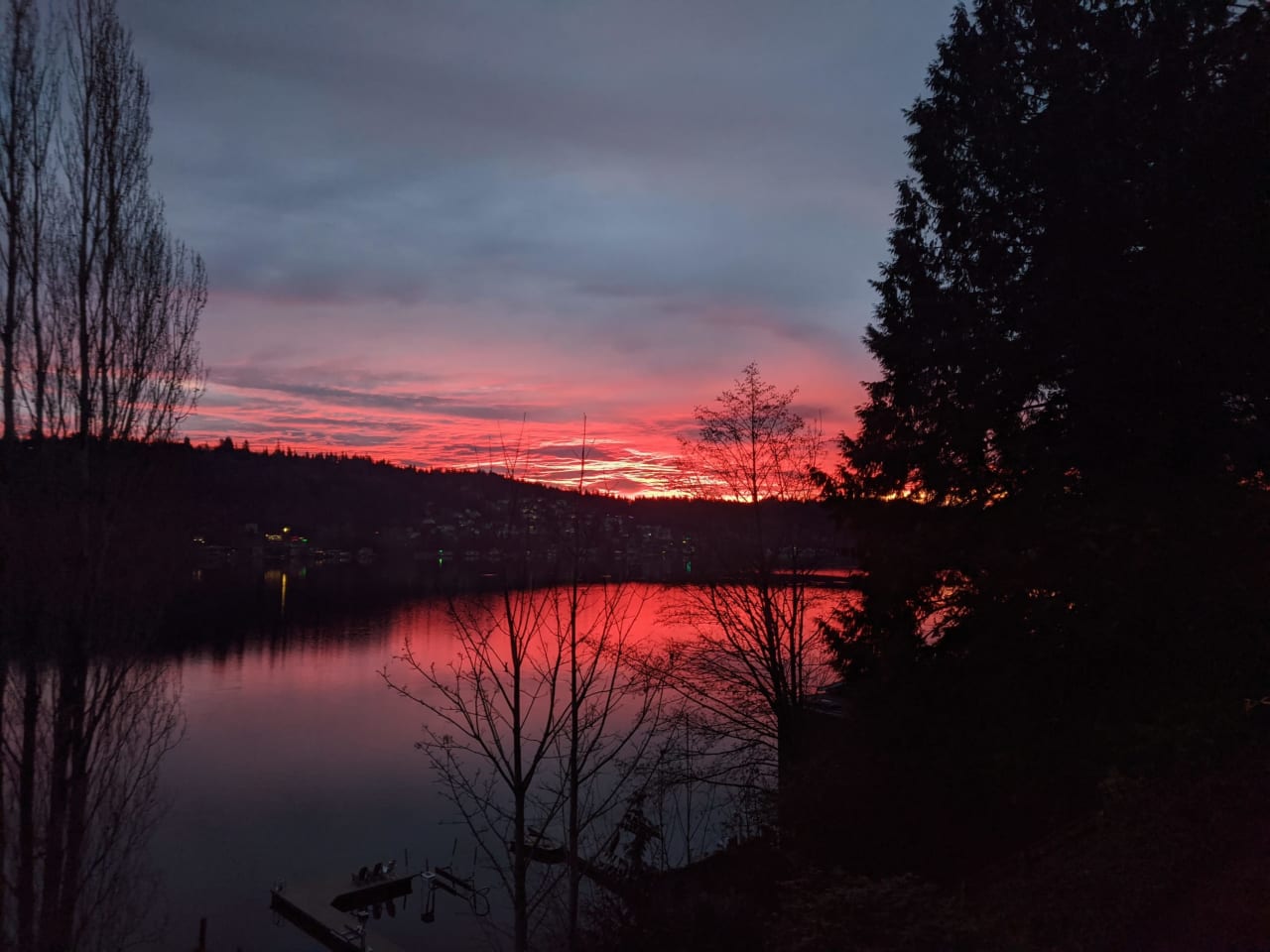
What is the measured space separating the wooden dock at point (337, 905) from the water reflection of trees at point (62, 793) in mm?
13833

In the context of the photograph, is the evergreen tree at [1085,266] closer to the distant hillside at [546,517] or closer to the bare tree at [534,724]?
the distant hillside at [546,517]

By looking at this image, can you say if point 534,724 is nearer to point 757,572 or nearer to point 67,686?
point 757,572

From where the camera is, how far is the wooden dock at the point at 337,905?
74.8 feet

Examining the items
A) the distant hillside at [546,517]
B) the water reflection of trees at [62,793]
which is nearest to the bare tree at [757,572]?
the distant hillside at [546,517]

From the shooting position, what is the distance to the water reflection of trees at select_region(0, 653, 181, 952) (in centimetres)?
940

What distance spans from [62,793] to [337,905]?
18365 millimetres

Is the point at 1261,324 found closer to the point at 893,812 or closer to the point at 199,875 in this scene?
the point at 893,812

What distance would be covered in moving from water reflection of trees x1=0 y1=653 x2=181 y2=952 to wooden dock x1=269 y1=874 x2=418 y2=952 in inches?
545

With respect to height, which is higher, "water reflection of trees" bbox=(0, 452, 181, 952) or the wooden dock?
"water reflection of trees" bbox=(0, 452, 181, 952)

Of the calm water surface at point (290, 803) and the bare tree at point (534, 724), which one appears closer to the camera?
the bare tree at point (534, 724)

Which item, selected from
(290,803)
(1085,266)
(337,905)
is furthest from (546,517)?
(290,803)

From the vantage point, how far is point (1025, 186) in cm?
1428

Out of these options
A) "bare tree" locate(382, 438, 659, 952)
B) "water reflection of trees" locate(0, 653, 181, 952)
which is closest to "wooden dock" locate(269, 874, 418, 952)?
"bare tree" locate(382, 438, 659, 952)

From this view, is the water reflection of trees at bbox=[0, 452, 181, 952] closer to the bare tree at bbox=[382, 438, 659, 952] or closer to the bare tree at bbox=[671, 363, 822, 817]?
the bare tree at bbox=[382, 438, 659, 952]
